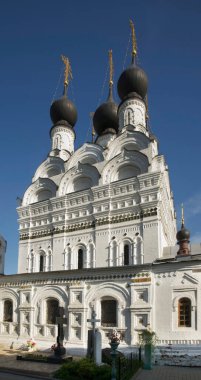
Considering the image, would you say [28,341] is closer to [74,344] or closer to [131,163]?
[74,344]

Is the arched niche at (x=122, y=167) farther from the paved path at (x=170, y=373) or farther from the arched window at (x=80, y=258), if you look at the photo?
the paved path at (x=170, y=373)

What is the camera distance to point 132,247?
1644cm

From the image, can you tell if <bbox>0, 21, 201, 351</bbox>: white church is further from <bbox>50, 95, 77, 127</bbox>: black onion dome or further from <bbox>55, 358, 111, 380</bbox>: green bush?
<bbox>55, 358, 111, 380</bbox>: green bush

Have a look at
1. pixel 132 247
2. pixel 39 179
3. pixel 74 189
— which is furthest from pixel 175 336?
pixel 39 179

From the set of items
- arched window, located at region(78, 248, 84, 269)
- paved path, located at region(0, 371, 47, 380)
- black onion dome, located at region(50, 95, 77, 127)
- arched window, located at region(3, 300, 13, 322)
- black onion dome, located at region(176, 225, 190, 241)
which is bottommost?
paved path, located at region(0, 371, 47, 380)

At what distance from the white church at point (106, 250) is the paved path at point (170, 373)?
1200mm

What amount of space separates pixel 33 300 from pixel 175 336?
260 inches

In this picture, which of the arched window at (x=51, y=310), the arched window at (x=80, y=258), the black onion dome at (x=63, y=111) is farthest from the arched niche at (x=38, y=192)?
the arched window at (x=51, y=310)

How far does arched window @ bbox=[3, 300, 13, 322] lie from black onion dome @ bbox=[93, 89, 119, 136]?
12464 mm

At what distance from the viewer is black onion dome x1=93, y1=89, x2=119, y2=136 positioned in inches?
987

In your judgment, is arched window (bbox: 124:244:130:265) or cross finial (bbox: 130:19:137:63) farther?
cross finial (bbox: 130:19:137:63)

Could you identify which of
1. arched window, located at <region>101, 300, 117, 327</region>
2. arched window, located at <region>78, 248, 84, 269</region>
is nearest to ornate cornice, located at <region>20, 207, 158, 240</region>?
arched window, located at <region>78, 248, 84, 269</region>

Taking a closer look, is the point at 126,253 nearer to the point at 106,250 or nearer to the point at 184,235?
the point at 106,250

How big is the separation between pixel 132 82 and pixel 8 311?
1347 centimetres
